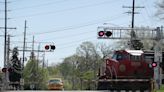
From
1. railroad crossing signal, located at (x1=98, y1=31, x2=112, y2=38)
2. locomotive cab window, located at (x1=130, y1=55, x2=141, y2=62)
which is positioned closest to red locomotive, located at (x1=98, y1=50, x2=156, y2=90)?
locomotive cab window, located at (x1=130, y1=55, x2=141, y2=62)

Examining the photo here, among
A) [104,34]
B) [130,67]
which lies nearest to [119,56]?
[130,67]

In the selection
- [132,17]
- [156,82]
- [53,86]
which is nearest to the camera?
[156,82]

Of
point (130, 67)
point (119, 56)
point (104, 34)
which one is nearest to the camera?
point (130, 67)

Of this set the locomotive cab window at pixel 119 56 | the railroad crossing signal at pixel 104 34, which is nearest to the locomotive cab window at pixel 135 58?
the locomotive cab window at pixel 119 56

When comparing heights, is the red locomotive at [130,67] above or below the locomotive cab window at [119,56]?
below

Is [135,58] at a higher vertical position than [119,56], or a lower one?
lower

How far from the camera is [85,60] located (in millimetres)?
125375

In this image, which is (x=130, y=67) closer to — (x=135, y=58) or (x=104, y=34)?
(x=135, y=58)

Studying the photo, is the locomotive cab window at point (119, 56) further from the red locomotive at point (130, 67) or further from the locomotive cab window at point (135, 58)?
the locomotive cab window at point (135, 58)

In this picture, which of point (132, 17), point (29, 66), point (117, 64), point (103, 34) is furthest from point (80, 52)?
point (117, 64)

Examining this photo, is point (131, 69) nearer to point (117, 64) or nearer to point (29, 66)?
point (117, 64)

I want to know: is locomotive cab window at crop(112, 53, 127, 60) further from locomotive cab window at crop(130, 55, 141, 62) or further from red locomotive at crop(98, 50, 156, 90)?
locomotive cab window at crop(130, 55, 141, 62)

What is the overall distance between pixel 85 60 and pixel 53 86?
218 feet

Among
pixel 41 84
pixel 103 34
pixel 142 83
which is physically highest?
pixel 103 34
